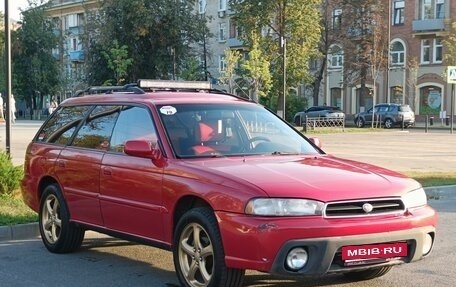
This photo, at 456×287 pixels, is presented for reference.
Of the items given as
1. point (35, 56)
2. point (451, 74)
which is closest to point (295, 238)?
point (451, 74)

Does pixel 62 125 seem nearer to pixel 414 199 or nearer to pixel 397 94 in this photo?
pixel 414 199

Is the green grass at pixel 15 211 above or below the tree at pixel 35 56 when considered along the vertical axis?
below

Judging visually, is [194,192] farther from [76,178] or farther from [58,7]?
[58,7]

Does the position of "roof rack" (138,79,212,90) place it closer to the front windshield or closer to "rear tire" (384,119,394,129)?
the front windshield

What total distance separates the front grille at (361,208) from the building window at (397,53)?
178ft

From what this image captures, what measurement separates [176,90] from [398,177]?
9.34 ft

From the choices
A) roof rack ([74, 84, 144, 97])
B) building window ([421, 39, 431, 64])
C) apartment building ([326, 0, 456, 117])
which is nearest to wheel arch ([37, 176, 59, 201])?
roof rack ([74, 84, 144, 97])

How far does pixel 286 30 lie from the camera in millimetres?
44625

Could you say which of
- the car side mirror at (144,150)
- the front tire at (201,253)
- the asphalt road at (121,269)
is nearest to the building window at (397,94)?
the asphalt road at (121,269)

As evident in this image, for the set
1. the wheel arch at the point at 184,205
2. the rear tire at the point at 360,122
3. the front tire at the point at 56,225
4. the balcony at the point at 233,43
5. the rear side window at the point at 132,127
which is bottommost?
the rear tire at the point at 360,122

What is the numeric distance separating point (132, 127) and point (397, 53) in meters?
54.2

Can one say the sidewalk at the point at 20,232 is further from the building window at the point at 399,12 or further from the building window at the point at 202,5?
the building window at the point at 202,5

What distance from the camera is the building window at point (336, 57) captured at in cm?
5672

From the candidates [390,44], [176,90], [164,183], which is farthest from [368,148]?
[390,44]
